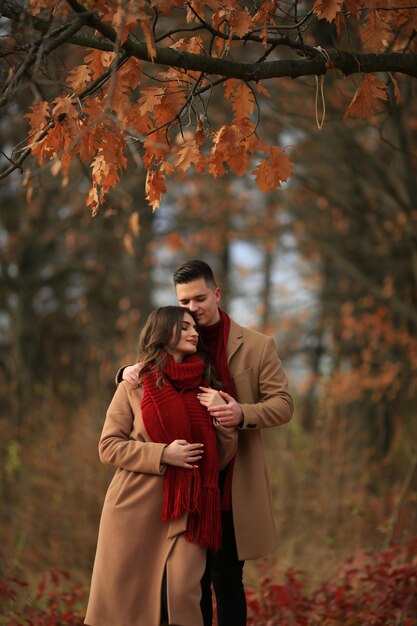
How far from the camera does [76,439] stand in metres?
8.05

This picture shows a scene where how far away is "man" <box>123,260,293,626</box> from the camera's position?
148 inches

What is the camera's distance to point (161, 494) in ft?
11.9

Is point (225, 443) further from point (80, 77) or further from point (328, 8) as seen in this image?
point (328, 8)

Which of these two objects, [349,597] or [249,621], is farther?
[349,597]

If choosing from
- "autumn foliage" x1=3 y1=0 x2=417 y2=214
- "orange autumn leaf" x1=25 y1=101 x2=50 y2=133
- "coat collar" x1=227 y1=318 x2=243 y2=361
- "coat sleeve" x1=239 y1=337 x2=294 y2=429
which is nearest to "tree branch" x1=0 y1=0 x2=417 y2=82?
"autumn foliage" x1=3 y1=0 x2=417 y2=214

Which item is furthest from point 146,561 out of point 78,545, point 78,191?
point 78,191

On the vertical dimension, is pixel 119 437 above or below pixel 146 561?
above

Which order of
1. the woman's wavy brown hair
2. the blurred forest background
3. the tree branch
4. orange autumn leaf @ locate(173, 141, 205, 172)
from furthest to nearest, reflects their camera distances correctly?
the blurred forest background, orange autumn leaf @ locate(173, 141, 205, 172), the woman's wavy brown hair, the tree branch

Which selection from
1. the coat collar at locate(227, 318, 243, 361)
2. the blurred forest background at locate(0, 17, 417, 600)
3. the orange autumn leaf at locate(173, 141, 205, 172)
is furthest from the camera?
the blurred forest background at locate(0, 17, 417, 600)

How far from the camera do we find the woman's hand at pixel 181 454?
3.50m

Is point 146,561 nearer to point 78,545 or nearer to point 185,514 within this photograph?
point 185,514

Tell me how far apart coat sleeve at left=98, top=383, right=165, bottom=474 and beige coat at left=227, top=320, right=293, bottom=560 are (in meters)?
0.43

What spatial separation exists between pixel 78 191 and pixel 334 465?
5.61 m

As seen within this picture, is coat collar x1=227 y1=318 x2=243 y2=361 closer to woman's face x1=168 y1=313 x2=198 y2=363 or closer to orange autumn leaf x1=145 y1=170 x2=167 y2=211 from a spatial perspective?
woman's face x1=168 y1=313 x2=198 y2=363
